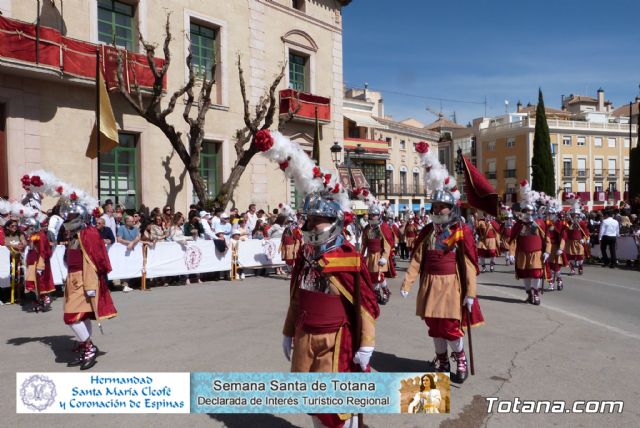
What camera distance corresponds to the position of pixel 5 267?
34.2 feet

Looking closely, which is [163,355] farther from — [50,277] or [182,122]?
[182,122]

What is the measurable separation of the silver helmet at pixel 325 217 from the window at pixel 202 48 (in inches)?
687

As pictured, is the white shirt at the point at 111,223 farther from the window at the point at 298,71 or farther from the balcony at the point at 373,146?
the balcony at the point at 373,146

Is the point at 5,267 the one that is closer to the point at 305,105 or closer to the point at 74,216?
the point at 74,216

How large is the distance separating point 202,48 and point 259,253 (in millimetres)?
9733

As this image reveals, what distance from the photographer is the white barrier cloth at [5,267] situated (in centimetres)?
1041

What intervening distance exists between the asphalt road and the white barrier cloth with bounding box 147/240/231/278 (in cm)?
Answer: 126

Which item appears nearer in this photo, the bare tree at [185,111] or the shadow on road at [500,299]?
the shadow on road at [500,299]

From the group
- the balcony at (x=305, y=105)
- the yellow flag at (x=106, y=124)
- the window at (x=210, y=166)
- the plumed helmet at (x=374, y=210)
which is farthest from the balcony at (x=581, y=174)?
the plumed helmet at (x=374, y=210)

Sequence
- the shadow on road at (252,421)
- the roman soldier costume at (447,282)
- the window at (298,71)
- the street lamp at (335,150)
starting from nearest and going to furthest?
the shadow on road at (252,421)
the roman soldier costume at (447,282)
the street lamp at (335,150)
the window at (298,71)

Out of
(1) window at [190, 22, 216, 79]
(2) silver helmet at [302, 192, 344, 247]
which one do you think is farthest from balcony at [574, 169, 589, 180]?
(2) silver helmet at [302, 192, 344, 247]

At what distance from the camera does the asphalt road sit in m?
4.63

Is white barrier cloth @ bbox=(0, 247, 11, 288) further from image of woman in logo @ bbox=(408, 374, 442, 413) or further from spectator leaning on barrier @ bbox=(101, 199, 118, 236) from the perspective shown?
image of woman in logo @ bbox=(408, 374, 442, 413)
